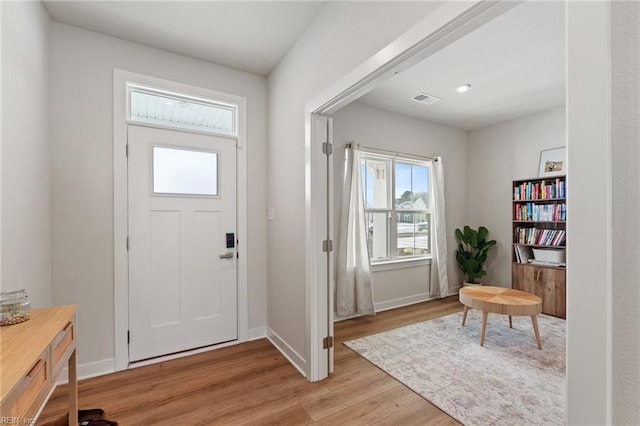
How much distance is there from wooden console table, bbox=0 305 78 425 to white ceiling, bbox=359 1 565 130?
305 centimetres

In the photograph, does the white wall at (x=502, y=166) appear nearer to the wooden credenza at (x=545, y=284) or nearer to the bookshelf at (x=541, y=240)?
the bookshelf at (x=541, y=240)

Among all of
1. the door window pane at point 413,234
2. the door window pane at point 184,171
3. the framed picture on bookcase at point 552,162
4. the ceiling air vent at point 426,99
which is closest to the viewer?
the door window pane at point 184,171

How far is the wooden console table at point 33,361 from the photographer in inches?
34.1

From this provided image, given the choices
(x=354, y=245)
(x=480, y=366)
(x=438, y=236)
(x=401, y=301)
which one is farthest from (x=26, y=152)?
(x=438, y=236)

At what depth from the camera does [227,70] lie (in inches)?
114

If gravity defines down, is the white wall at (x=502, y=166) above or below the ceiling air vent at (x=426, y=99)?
below

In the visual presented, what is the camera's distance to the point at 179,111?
107 inches

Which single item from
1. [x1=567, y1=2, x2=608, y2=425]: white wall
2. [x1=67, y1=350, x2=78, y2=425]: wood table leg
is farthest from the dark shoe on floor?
[x1=567, y1=2, x2=608, y2=425]: white wall

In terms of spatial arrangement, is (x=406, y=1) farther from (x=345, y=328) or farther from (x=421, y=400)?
(x=345, y=328)

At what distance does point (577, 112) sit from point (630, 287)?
0.50m

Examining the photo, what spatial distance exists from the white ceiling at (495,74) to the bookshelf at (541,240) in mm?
1147

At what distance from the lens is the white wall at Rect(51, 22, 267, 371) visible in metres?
2.23

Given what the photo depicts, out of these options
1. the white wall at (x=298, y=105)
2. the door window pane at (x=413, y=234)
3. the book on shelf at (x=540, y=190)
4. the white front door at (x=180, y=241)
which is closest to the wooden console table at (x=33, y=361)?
the white front door at (x=180, y=241)

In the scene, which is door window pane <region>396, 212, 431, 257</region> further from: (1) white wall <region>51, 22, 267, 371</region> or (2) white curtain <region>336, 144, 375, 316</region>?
(1) white wall <region>51, 22, 267, 371</region>
